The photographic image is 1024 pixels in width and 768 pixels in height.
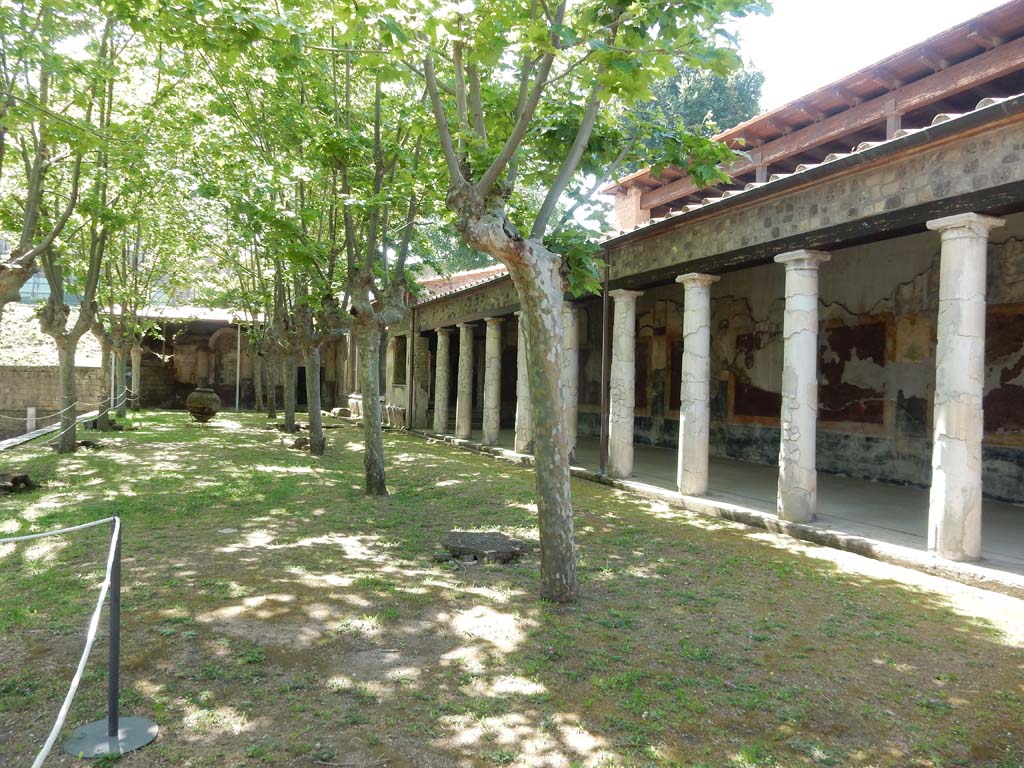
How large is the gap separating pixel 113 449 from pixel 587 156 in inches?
483

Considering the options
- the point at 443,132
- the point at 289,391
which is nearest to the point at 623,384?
the point at 443,132

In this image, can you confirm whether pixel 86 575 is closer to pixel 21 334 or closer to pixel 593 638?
pixel 593 638

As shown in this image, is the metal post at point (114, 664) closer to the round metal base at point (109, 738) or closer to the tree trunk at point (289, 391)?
the round metal base at point (109, 738)

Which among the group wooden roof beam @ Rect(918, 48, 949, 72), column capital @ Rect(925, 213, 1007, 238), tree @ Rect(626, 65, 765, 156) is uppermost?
tree @ Rect(626, 65, 765, 156)

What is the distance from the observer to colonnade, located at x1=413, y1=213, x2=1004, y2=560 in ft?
20.0

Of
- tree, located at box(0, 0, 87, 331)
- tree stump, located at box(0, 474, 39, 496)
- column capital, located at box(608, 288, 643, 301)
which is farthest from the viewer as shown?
column capital, located at box(608, 288, 643, 301)

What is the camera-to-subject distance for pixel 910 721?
3.48m

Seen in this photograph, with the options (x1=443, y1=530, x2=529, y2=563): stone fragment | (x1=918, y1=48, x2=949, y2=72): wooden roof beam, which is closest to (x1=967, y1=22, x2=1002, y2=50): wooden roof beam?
(x1=918, y1=48, x2=949, y2=72): wooden roof beam

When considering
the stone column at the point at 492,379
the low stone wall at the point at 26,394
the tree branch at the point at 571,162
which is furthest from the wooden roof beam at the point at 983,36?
the low stone wall at the point at 26,394

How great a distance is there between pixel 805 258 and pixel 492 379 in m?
9.20

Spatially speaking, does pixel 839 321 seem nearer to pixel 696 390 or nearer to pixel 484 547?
pixel 696 390

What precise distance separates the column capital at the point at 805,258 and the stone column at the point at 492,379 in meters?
8.60

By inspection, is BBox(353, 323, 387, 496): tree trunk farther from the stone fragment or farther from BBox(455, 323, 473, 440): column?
BBox(455, 323, 473, 440): column

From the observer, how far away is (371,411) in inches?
372
